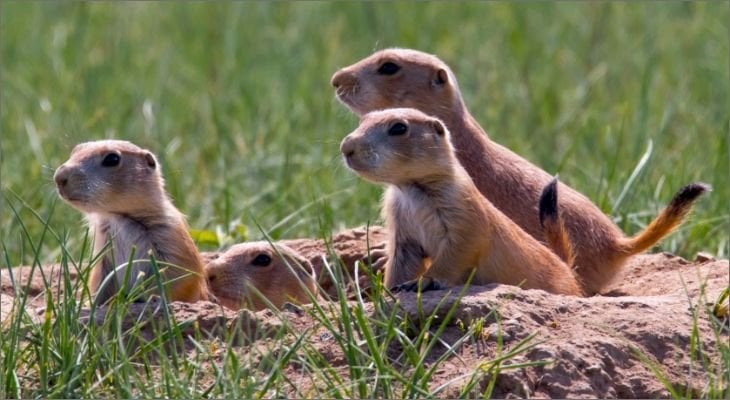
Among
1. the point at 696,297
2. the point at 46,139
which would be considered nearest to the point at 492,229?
the point at 696,297

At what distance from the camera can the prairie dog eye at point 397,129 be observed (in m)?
5.73

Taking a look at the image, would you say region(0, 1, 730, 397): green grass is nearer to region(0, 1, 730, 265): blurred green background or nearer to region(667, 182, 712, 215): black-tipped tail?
region(0, 1, 730, 265): blurred green background

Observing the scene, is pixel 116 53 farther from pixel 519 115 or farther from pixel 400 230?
pixel 400 230

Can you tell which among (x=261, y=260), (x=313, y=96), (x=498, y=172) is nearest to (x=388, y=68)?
(x=498, y=172)

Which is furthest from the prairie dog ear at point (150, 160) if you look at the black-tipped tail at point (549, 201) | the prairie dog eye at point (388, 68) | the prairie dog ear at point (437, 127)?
the black-tipped tail at point (549, 201)

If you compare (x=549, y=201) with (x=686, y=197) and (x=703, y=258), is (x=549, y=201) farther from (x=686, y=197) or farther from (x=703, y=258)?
(x=703, y=258)

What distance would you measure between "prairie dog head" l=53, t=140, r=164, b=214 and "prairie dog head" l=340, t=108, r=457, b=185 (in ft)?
2.66

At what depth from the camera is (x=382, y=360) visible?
450 cm

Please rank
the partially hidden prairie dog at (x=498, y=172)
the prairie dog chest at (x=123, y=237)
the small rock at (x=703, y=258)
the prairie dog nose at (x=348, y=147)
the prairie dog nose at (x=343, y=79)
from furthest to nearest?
the prairie dog nose at (x=343, y=79), the small rock at (x=703, y=258), the partially hidden prairie dog at (x=498, y=172), the prairie dog chest at (x=123, y=237), the prairie dog nose at (x=348, y=147)

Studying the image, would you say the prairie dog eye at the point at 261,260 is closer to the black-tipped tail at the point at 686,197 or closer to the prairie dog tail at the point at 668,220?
the prairie dog tail at the point at 668,220

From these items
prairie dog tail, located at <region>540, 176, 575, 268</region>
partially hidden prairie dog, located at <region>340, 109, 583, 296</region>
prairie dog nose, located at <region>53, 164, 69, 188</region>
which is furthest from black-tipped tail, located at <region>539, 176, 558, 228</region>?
prairie dog nose, located at <region>53, 164, 69, 188</region>

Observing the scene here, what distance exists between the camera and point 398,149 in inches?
224

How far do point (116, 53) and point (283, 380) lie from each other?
7872 millimetres

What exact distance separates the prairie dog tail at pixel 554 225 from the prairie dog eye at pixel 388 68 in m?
1.11
